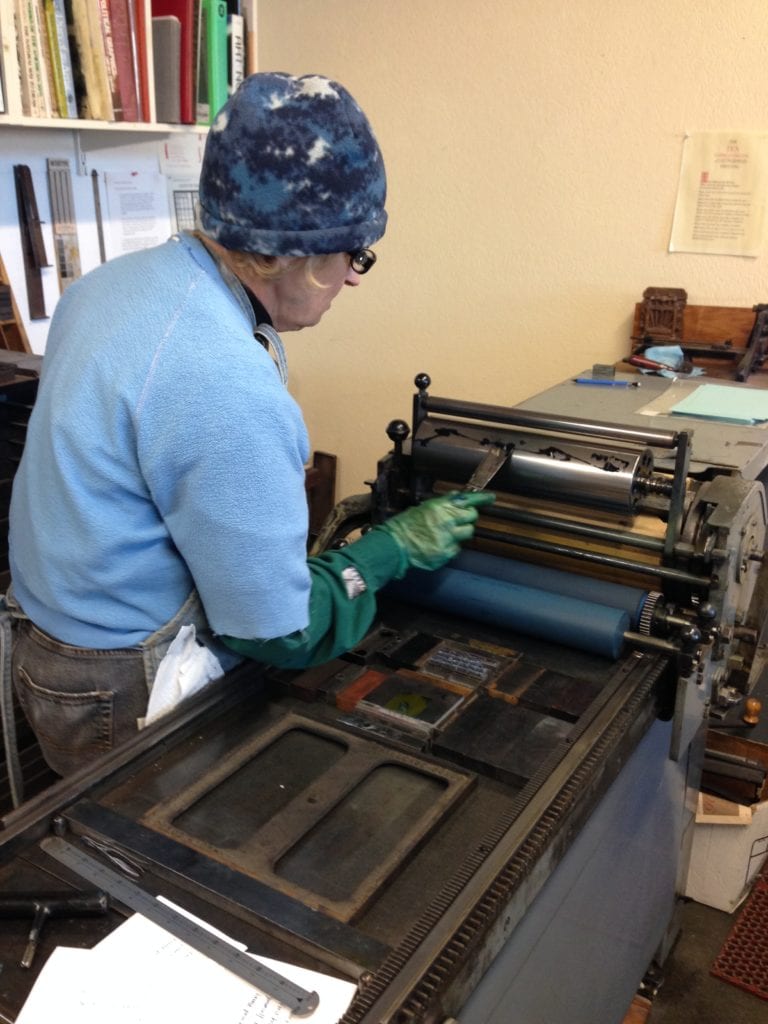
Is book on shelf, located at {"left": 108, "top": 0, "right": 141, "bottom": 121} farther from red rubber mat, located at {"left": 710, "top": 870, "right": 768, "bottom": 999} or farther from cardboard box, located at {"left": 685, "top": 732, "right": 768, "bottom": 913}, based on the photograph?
red rubber mat, located at {"left": 710, "top": 870, "right": 768, "bottom": 999}

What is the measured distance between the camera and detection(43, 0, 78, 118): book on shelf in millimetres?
2115

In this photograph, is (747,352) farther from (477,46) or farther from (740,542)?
(477,46)

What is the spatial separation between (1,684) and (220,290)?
716 mm

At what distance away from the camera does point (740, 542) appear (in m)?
1.41

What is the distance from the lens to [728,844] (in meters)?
1.97

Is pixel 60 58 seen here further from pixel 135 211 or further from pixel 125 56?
pixel 135 211

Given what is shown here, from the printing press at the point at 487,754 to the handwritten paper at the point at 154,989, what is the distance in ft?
0.08

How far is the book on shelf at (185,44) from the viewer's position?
2422mm

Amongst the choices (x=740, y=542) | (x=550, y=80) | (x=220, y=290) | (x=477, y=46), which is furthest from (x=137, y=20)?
(x=740, y=542)

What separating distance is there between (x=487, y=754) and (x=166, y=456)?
0.57 metres

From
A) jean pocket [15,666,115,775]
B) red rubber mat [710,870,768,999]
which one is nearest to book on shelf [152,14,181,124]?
jean pocket [15,666,115,775]

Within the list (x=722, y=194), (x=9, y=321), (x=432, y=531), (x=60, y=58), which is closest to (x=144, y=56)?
(x=60, y=58)

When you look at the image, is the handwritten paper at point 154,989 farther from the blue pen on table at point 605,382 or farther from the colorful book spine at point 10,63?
the colorful book spine at point 10,63

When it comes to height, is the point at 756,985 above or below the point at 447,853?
below
